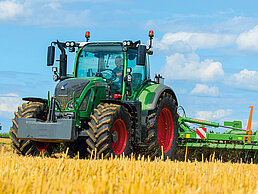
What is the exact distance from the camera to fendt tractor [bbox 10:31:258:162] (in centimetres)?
792

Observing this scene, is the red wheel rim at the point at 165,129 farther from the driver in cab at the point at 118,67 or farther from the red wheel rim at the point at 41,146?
the red wheel rim at the point at 41,146

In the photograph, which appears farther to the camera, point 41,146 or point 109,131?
point 41,146

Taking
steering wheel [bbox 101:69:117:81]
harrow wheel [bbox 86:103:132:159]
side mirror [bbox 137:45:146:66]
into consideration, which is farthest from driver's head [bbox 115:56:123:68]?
harrow wheel [bbox 86:103:132:159]

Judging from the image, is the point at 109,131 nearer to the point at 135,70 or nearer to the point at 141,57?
the point at 141,57

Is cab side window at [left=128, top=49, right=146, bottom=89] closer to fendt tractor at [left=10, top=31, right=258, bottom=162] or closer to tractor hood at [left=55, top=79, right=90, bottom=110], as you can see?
fendt tractor at [left=10, top=31, right=258, bottom=162]

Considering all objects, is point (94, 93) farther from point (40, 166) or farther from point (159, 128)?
point (40, 166)

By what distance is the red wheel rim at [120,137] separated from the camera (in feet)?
27.3

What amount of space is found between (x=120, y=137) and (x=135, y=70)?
1.98 meters

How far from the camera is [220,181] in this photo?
4.22 m

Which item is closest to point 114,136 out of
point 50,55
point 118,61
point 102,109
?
point 102,109

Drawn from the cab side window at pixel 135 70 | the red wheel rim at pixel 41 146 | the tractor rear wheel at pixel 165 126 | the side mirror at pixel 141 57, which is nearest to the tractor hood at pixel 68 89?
the red wheel rim at pixel 41 146

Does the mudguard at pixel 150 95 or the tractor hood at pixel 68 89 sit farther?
the mudguard at pixel 150 95

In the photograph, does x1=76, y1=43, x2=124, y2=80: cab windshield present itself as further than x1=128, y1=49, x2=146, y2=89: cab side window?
No

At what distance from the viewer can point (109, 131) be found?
25.5 ft
